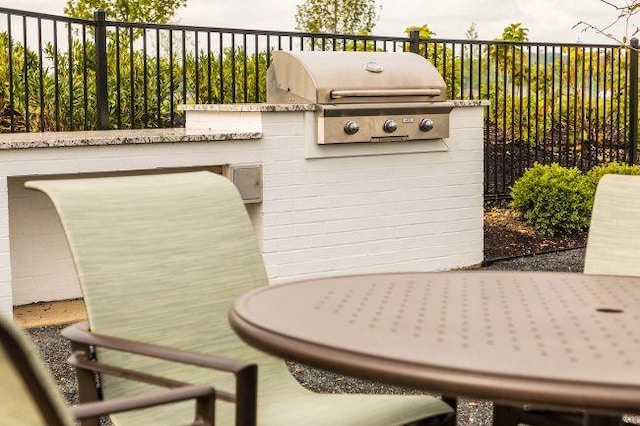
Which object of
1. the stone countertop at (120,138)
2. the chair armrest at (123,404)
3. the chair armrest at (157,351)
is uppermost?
the stone countertop at (120,138)

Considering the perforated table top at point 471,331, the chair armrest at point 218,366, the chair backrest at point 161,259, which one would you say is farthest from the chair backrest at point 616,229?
the chair armrest at point 218,366

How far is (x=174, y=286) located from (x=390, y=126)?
15.7 ft

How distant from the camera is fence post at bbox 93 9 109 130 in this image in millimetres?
8227

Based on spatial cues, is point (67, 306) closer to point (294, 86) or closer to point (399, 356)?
point (294, 86)

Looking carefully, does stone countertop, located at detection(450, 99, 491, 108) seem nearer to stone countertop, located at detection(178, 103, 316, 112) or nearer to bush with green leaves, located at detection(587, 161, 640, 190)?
stone countertop, located at detection(178, 103, 316, 112)

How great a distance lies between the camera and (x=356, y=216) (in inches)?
306

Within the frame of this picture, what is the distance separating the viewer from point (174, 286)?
10.3 feet

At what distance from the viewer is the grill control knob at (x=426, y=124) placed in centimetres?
793

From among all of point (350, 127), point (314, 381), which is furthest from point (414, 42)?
point (314, 381)

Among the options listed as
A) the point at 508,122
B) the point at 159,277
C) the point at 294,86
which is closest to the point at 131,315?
the point at 159,277

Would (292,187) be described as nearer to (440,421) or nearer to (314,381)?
(314,381)

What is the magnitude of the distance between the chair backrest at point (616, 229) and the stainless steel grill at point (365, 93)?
3768 mm

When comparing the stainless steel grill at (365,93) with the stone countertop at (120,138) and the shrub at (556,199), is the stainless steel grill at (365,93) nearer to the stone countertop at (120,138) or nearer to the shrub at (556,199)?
the stone countertop at (120,138)

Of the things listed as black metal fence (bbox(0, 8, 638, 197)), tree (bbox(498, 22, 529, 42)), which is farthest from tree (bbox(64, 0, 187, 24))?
tree (bbox(498, 22, 529, 42))
